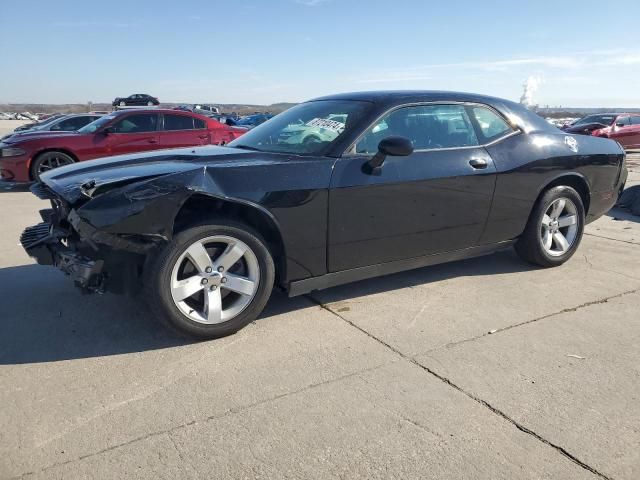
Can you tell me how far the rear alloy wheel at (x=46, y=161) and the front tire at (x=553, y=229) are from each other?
322 inches

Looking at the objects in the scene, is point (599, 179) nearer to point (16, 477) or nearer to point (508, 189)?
point (508, 189)

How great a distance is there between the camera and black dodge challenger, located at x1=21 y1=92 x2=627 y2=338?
3084mm

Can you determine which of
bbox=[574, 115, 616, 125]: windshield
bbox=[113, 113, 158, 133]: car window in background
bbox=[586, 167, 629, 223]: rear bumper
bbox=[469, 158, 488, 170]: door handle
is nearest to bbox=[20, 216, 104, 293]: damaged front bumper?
bbox=[469, 158, 488, 170]: door handle

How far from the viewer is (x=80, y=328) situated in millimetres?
3492

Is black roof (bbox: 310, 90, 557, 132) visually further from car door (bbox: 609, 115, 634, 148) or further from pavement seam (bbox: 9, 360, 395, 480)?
car door (bbox: 609, 115, 634, 148)

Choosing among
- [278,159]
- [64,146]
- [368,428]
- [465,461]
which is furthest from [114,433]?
[64,146]

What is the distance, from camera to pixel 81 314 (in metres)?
3.71

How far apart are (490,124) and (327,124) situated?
1.46 metres

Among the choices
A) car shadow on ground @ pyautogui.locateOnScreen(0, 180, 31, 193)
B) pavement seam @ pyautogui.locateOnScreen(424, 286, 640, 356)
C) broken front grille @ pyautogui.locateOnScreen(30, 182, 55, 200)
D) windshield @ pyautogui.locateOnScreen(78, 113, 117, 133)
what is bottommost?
car shadow on ground @ pyautogui.locateOnScreen(0, 180, 31, 193)

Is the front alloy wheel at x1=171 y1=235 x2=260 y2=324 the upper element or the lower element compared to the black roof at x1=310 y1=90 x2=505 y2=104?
lower

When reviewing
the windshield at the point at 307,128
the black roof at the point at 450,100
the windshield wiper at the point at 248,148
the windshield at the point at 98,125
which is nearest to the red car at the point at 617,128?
the windshield at the point at 98,125

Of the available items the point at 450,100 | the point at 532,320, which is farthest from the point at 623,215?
the point at 532,320

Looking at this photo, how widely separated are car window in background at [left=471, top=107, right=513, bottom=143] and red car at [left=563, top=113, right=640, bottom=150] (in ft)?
55.7

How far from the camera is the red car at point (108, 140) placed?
955 centimetres
